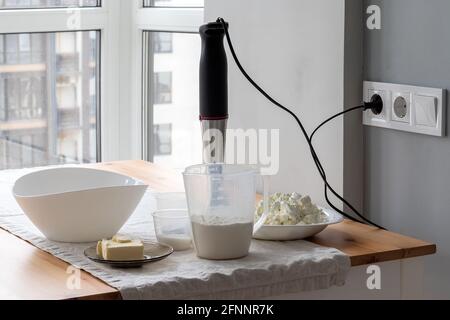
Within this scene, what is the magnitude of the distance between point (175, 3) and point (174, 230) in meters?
1.13

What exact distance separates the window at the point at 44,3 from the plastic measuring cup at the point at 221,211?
1.26 meters

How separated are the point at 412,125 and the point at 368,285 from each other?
1.01 ft

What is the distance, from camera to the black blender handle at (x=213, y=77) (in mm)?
1679

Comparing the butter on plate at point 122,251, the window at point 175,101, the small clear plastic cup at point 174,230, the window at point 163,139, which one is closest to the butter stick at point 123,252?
the butter on plate at point 122,251

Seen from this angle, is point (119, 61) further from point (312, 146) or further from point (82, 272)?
point (82, 272)

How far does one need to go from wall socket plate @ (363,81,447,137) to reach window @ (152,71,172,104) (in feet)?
3.08

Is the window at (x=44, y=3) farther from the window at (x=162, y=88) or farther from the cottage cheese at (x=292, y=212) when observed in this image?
the cottage cheese at (x=292, y=212)

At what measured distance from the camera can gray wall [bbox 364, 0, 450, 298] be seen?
152cm

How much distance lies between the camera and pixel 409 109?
158 cm

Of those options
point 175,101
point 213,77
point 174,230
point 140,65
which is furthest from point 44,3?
point 174,230
